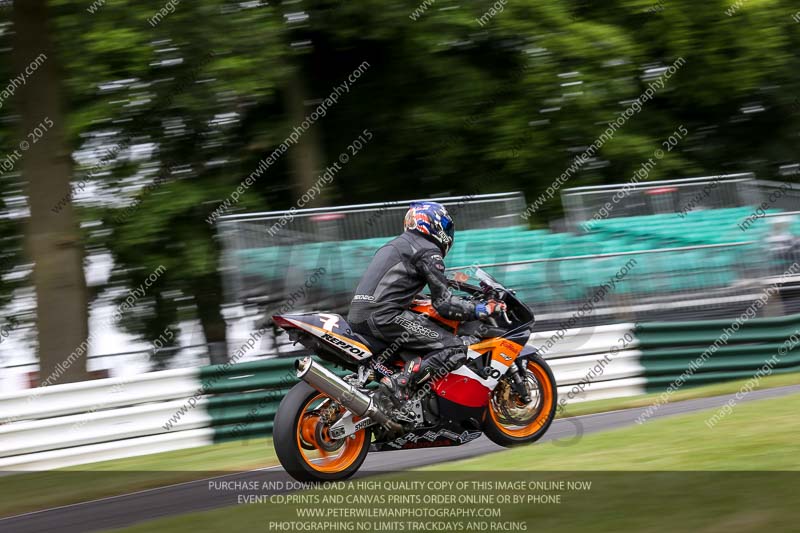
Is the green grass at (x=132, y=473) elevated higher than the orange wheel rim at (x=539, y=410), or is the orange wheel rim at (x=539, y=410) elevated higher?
the orange wheel rim at (x=539, y=410)

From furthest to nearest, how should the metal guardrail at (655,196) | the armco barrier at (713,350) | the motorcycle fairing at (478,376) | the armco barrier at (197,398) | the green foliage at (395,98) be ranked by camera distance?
the green foliage at (395,98), the metal guardrail at (655,196), the armco barrier at (713,350), the armco barrier at (197,398), the motorcycle fairing at (478,376)

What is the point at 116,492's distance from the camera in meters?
8.38

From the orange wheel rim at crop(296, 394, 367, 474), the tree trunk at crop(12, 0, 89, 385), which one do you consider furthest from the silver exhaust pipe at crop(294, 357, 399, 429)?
the tree trunk at crop(12, 0, 89, 385)

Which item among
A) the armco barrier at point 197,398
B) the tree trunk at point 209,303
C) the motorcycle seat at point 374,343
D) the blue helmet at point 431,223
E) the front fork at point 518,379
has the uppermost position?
the blue helmet at point 431,223

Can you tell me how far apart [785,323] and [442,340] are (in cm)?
734

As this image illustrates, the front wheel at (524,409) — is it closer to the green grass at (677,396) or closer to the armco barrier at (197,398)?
the green grass at (677,396)

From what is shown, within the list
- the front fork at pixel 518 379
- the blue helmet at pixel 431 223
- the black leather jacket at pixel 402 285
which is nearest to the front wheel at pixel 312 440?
the black leather jacket at pixel 402 285

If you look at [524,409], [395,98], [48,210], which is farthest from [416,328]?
[395,98]

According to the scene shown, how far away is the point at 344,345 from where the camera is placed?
7.49 meters

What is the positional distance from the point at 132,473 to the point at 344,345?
2890mm

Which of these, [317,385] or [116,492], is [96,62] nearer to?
[116,492]

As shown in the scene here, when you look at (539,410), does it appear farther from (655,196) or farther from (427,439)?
(655,196)

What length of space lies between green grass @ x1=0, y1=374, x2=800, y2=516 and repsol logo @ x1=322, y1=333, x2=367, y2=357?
190 cm

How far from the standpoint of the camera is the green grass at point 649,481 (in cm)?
533
